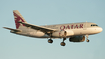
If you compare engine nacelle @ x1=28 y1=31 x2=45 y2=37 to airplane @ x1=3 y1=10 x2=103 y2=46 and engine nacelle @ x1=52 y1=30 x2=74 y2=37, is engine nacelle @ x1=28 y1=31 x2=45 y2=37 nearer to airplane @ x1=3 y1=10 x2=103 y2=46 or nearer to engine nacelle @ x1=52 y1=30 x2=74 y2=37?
airplane @ x1=3 y1=10 x2=103 y2=46

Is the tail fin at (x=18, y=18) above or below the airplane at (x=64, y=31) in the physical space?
above

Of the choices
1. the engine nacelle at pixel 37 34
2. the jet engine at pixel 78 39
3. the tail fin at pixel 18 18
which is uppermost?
the tail fin at pixel 18 18

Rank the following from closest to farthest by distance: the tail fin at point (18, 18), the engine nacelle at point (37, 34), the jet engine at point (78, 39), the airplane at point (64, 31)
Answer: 1. the airplane at point (64, 31)
2. the engine nacelle at point (37, 34)
3. the jet engine at point (78, 39)
4. the tail fin at point (18, 18)

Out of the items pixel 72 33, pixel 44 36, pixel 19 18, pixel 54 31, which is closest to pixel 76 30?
pixel 72 33

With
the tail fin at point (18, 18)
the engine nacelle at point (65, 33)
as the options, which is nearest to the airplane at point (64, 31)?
the engine nacelle at point (65, 33)

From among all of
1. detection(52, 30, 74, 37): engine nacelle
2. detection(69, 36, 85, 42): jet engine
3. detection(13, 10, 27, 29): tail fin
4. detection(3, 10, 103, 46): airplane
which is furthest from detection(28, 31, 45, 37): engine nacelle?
detection(69, 36, 85, 42): jet engine

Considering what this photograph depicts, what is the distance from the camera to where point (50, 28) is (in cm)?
6262

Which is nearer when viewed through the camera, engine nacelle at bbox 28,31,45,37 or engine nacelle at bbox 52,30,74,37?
engine nacelle at bbox 52,30,74,37

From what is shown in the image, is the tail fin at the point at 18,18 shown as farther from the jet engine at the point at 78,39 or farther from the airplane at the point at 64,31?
the jet engine at the point at 78,39

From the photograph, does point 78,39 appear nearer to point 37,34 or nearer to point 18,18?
point 37,34

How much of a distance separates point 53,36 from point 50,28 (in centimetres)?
345

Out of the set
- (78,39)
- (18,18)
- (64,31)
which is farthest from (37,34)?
(78,39)

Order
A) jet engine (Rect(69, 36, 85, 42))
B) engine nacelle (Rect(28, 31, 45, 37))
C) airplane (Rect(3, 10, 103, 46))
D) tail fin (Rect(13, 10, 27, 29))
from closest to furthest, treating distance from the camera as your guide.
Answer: airplane (Rect(3, 10, 103, 46)), engine nacelle (Rect(28, 31, 45, 37)), jet engine (Rect(69, 36, 85, 42)), tail fin (Rect(13, 10, 27, 29))

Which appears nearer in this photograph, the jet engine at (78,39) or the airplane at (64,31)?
the airplane at (64,31)
